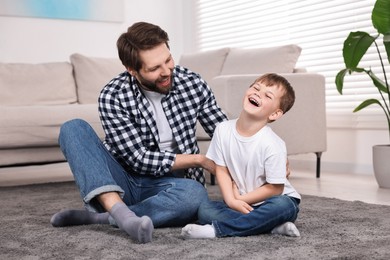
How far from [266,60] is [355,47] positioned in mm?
770

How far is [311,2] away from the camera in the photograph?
13.5 ft

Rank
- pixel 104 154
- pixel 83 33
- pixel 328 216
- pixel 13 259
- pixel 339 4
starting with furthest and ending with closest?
pixel 83 33 < pixel 339 4 < pixel 328 216 < pixel 104 154 < pixel 13 259

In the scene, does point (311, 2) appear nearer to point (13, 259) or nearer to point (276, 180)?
point (276, 180)

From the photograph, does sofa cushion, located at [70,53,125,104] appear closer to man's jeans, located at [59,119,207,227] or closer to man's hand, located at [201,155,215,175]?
man's jeans, located at [59,119,207,227]

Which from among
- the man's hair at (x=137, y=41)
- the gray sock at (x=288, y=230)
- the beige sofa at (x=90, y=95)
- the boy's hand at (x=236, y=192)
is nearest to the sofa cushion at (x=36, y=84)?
the beige sofa at (x=90, y=95)

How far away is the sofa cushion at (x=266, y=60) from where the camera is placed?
362 centimetres

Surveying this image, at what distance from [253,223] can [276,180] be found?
14cm

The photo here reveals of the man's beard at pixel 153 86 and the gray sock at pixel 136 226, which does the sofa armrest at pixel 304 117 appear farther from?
the gray sock at pixel 136 226

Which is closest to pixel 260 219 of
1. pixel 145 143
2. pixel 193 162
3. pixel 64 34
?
pixel 193 162

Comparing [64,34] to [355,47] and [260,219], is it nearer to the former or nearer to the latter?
[355,47]

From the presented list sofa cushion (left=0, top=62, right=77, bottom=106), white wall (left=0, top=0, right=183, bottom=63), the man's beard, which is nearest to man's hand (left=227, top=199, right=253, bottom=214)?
the man's beard

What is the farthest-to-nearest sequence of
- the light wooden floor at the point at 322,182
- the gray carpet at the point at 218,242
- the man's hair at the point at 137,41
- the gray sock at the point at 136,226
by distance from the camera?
the light wooden floor at the point at 322,182 < the man's hair at the point at 137,41 < the gray sock at the point at 136,226 < the gray carpet at the point at 218,242

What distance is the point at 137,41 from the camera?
6.13 feet

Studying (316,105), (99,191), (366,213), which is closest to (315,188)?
(316,105)
